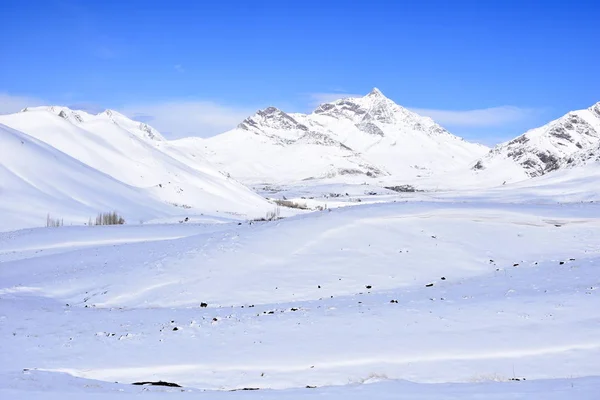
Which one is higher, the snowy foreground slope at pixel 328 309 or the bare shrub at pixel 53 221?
the bare shrub at pixel 53 221

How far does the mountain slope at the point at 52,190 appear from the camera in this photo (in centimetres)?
7012

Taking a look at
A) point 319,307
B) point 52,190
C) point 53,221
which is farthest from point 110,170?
point 319,307

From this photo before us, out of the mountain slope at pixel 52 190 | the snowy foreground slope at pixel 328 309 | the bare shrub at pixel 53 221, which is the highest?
the mountain slope at pixel 52 190

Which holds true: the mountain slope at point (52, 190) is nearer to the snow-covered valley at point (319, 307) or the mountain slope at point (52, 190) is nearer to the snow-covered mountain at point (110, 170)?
the snow-covered mountain at point (110, 170)

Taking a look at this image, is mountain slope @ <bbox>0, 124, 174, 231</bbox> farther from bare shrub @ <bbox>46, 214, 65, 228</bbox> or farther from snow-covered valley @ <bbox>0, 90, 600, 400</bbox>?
snow-covered valley @ <bbox>0, 90, 600, 400</bbox>

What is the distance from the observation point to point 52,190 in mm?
78938

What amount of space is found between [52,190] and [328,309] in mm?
65178

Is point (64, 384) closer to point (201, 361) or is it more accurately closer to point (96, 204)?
point (201, 361)

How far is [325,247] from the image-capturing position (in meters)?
33.5

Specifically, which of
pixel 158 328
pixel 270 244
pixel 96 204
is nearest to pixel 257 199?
pixel 96 204

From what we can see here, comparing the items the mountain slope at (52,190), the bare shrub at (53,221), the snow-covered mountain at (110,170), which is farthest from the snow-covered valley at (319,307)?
the snow-covered mountain at (110,170)

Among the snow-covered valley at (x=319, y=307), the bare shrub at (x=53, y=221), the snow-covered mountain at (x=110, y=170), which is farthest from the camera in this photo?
the snow-covered mountain at (x=110, y=170)

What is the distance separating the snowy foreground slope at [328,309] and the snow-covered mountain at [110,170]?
141ft

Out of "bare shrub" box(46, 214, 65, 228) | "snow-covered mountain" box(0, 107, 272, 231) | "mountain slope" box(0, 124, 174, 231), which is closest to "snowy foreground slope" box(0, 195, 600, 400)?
"bare shrub" box(46, 214, 65, 228)
